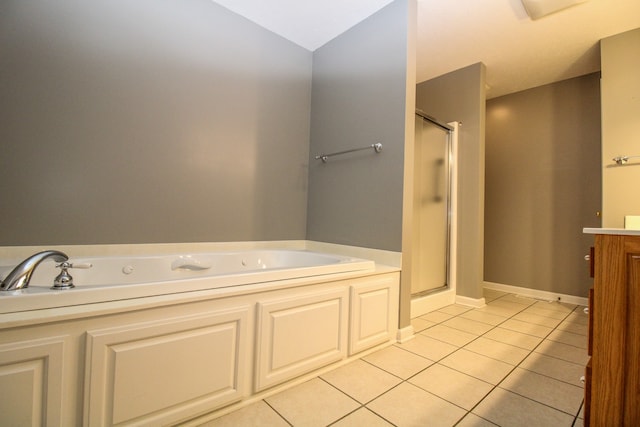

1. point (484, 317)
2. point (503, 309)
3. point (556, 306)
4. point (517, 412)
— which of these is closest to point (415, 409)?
point (517, 412)

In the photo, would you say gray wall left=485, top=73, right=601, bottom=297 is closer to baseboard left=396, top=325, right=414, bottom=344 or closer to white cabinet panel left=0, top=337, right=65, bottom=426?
baseboard left=396, top=325, right=414, bottom=344

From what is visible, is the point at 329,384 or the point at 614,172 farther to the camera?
A: the point at 614,172

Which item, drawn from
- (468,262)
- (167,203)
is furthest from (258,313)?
(468,262)

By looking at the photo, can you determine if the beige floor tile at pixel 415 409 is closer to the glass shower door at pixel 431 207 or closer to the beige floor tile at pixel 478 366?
the beige floor tile at pixel 478 366

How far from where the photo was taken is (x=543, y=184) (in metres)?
3.23

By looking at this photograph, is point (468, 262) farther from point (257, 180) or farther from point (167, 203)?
point (167, 203)

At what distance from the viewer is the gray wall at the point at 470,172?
112 inches

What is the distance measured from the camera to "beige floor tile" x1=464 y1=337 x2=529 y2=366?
5.69ft

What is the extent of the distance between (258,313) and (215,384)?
1.01 ft

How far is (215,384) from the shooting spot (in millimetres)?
1138

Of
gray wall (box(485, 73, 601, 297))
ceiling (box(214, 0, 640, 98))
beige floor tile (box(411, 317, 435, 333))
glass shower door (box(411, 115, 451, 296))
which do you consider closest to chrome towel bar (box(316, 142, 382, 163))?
glass shower door (box(411, 115, 451, 296))

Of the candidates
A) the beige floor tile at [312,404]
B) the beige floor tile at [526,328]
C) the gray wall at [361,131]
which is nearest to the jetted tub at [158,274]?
the gray wall at [361,131]

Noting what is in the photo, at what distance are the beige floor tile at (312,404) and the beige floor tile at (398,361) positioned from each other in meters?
0.38

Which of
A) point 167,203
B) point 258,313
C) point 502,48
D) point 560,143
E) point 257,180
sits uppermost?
point 502,48
